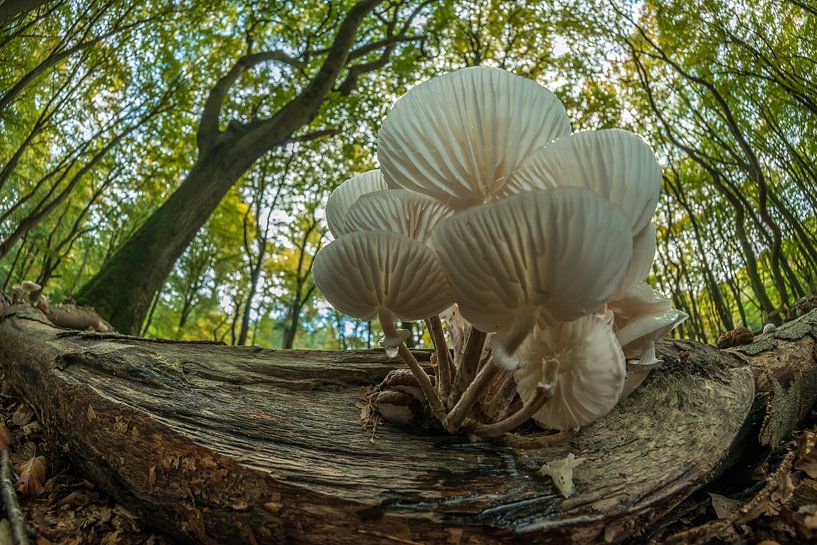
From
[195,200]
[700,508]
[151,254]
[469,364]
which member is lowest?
[700,508]

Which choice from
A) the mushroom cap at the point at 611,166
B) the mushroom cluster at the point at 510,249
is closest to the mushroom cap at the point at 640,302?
the mushroom cluster at the point at 510,249

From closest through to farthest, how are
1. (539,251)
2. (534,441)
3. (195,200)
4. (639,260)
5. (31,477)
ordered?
(539,251) → (639,260) → (534,441) → (31,477) → (195,200)

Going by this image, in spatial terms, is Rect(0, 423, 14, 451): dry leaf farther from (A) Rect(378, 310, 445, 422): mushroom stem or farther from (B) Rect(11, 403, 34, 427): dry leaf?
(A) Rect(378, 310, 445, 422): mushroom stem

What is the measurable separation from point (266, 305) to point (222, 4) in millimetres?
8806

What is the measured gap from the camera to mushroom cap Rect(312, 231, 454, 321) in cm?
102

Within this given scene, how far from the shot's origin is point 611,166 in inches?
40.3

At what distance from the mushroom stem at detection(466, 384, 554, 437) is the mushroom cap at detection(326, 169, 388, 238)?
0.83m

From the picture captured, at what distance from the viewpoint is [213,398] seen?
154cm

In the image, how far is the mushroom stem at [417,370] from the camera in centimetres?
118

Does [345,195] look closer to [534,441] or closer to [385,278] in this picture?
[385,278]

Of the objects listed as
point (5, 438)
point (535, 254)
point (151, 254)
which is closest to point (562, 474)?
point (535, 254)

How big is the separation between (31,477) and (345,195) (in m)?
1.45

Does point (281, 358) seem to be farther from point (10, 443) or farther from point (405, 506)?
point (405, 506)

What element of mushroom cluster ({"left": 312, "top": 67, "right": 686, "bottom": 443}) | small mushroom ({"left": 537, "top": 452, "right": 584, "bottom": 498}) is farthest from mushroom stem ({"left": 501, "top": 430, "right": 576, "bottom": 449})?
small mushroom ({"left": 537, "top": 452, "right": 584, "bottom": 498})
